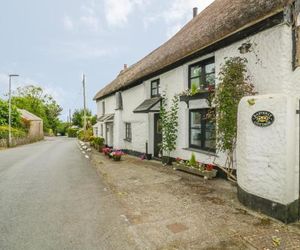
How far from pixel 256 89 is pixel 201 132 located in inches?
109

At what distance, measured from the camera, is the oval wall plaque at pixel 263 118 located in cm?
499

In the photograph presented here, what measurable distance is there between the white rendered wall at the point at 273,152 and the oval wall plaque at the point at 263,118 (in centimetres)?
6

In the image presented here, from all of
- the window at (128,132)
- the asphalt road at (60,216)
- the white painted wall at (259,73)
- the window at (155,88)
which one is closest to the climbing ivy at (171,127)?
the white painted wall at (259,73)

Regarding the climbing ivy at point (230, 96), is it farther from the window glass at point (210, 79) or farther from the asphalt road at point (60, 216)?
the asphalt road at point (60, 216)

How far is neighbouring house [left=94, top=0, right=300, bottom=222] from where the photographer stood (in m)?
4.81

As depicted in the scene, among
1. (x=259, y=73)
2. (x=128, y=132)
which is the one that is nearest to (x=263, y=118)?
(x=259, y=73)

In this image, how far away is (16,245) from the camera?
4.08 metres

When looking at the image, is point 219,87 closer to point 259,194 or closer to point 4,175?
point 259,194

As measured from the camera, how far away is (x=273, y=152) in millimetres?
4906

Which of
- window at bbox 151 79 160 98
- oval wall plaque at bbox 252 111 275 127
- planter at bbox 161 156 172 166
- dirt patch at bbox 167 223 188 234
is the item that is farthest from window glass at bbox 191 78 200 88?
dirt patch at bbox 167 223 188 234

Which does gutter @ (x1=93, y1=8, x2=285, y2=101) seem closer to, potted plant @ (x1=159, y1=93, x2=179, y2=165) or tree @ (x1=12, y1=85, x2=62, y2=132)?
potted plant @ (x1=159, y1=93, x2=179, y2=165)

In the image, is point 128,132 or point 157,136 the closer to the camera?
point 157,136

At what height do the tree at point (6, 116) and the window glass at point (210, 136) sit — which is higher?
the tree at point (6, 116)

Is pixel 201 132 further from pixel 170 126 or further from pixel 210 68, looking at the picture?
pixel 210 68
